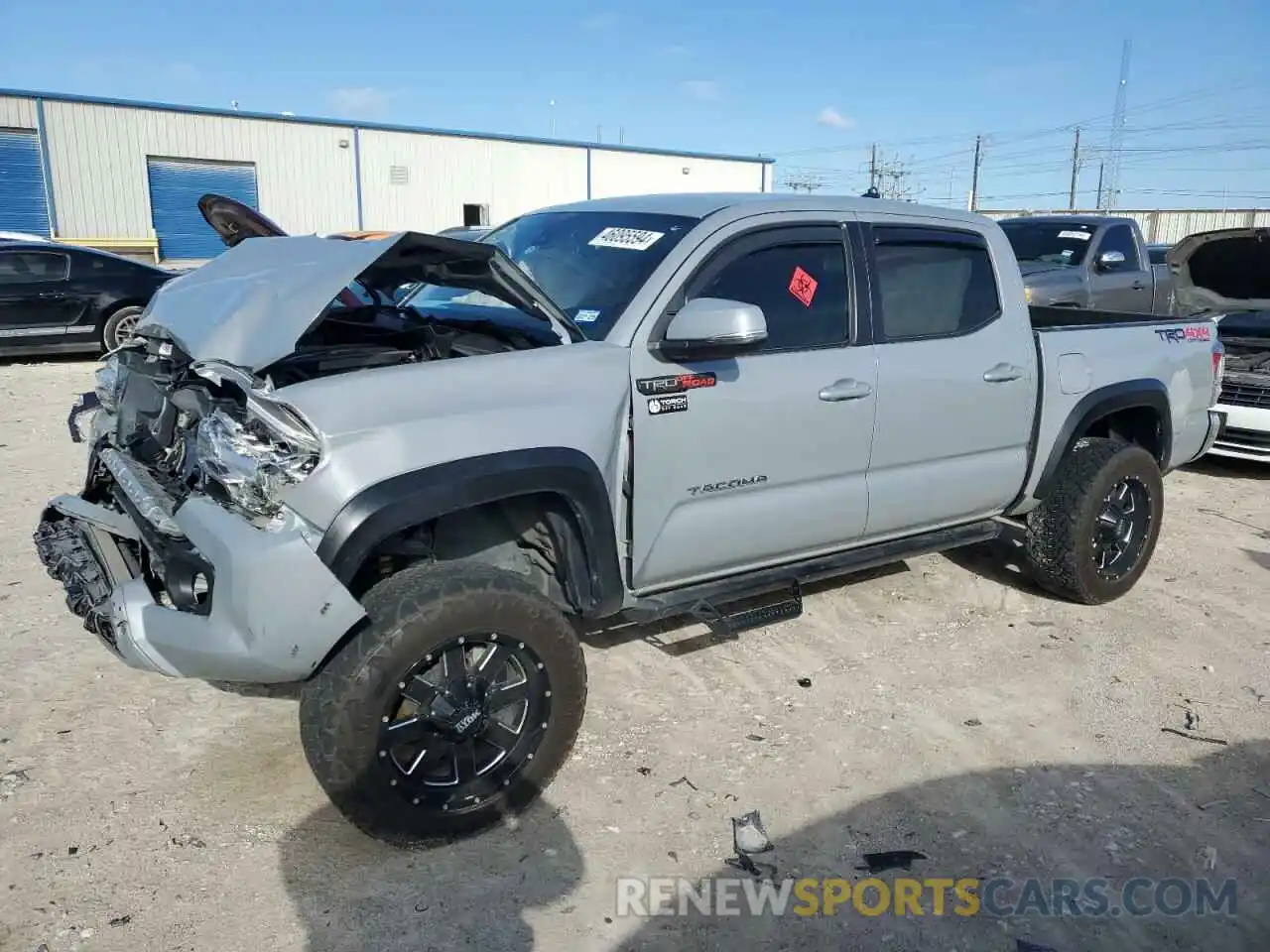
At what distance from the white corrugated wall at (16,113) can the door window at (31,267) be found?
16.0 metres

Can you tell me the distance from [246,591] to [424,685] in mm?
607

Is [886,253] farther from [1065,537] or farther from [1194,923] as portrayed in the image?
[1194,923]

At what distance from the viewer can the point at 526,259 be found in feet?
13.4

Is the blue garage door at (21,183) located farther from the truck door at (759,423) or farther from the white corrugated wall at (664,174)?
the truck door at (759,423)

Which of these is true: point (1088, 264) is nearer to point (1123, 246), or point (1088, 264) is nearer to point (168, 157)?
point (1123, 246)

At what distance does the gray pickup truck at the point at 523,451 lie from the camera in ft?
9.02

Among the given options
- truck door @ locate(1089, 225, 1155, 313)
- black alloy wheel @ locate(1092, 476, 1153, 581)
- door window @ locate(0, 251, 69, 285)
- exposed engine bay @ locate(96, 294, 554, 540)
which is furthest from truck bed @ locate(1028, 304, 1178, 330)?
door window @ locate(0, 251, 69, 285)

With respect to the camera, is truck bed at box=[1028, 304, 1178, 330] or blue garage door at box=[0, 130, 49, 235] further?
blue garage door at box=[0, 130, 49, 235]

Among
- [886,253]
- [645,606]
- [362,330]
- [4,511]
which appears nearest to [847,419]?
[886,253]

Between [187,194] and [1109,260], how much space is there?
2423 centimetres

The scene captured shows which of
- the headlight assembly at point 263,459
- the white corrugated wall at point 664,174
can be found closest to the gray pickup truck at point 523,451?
the headlight assembly at point 263,459

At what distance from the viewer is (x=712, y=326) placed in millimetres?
3189

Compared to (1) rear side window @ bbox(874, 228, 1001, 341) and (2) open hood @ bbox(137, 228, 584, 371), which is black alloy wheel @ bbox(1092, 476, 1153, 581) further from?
(2) open hood @ bbox(137, 228, 584, 371)

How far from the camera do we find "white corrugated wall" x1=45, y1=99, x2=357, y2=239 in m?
24.6
